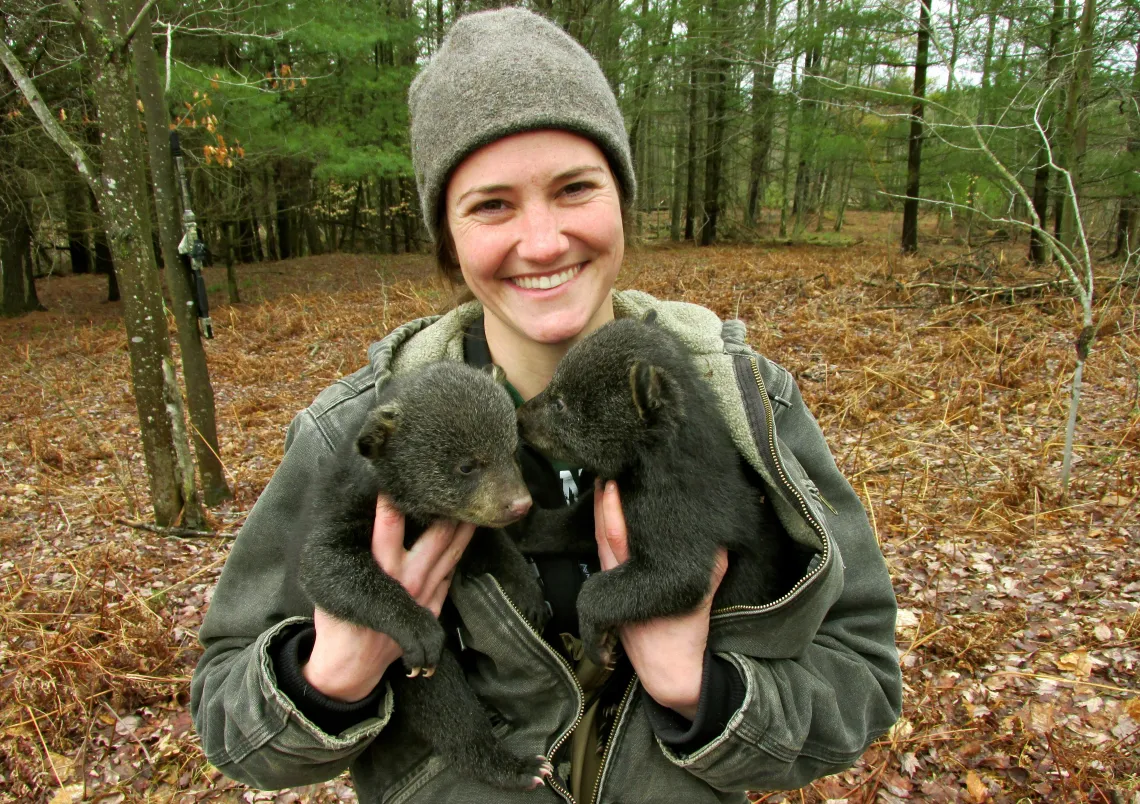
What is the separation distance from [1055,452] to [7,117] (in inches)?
657

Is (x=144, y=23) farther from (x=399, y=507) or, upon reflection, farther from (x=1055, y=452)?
(x=1055, y=452)

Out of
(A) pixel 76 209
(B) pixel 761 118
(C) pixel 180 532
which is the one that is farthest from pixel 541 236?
(B) pixel 761 118

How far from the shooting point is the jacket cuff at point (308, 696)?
2.01m

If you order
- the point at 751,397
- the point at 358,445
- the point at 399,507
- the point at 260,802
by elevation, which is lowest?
the point at 260,802

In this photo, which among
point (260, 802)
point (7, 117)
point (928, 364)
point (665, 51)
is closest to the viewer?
point (260, 802)

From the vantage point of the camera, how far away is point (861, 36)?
17594 mm

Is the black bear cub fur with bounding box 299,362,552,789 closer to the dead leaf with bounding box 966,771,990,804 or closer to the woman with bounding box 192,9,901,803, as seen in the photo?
the woman with bounding box 192,9,901,803

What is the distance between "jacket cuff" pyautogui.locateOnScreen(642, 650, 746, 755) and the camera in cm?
195

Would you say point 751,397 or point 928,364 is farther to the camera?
point 928,364

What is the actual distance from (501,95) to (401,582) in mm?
1615

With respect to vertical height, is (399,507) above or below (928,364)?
above

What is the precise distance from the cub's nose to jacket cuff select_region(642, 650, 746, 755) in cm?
76

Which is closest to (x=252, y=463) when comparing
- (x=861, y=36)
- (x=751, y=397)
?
(x=751, y=397)

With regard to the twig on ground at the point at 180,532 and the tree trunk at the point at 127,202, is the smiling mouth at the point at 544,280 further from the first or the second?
the twig on ground at the point at 180,532
